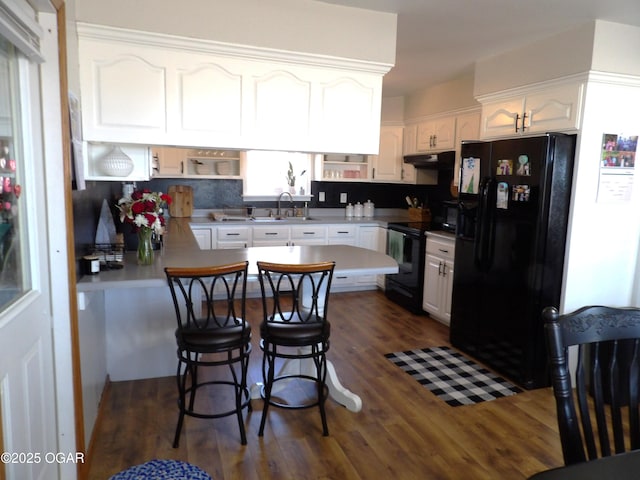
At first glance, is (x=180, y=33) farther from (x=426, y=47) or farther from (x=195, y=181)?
(x=195, y=181)

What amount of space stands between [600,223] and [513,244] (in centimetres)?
58

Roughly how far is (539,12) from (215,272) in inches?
97.1

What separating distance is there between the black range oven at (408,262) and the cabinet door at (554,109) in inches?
65.2

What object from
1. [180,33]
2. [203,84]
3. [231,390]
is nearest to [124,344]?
[231,390]

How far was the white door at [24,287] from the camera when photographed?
145cm

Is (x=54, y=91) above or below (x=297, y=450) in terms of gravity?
above

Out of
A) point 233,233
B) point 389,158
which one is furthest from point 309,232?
point 389,158

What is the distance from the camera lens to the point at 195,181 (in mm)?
5363

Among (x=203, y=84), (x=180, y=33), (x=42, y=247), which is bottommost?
(x=42, y=247)

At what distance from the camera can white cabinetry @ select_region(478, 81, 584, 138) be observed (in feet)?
9.48

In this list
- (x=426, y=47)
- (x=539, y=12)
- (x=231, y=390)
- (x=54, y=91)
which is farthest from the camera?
(x=426, y=47)

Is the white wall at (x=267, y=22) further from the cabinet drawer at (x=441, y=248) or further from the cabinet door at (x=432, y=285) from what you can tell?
the cabinet door at (x=432, y=285)

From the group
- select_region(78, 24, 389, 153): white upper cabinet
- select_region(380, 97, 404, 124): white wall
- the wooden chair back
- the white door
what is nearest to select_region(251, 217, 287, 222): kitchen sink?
select_region(380, 97, 404, 124): white wall

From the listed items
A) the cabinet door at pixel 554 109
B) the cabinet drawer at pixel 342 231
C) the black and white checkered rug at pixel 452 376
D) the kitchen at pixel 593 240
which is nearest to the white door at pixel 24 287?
the kitchen at pixel 593 240
